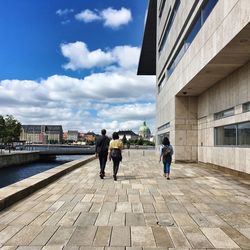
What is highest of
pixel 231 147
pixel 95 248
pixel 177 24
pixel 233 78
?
pixel 177 24

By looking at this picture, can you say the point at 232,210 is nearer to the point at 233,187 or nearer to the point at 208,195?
the point at 208,195

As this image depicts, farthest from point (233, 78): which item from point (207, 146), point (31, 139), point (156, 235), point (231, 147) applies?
point (31, 139)

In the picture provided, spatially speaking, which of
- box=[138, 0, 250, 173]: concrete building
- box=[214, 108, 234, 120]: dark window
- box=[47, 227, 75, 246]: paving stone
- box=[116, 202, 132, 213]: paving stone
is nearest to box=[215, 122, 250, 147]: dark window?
box=[138, 0, 250, 173]: concrete building

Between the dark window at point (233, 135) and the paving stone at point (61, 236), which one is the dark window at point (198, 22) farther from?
the paving stone at point (61, 236)

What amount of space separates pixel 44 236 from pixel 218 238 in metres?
2.68

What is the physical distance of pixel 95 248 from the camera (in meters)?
4.99

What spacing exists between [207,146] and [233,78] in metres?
6.08

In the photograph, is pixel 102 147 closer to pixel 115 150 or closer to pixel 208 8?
pixel 115 150

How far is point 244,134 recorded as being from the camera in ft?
48.1

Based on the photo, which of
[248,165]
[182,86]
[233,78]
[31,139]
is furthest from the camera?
[31,139]

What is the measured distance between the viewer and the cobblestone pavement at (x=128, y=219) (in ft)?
17.4

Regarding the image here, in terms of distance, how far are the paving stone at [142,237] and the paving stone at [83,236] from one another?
24.9 inches

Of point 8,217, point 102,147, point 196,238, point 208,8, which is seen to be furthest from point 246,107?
point 8,217

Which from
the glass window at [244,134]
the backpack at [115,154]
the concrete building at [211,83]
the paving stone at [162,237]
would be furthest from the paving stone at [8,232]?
the glass window at [244,134]
